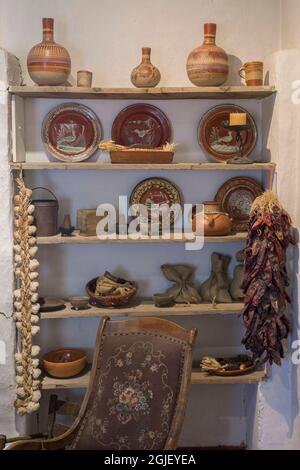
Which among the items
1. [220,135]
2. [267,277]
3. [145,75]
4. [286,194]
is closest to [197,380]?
[267,277]

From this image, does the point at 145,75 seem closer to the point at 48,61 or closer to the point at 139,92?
the point at 139,92

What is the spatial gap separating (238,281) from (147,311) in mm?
565

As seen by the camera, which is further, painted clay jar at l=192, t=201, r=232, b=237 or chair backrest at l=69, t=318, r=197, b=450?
painted clay jar at l=192, t=201, r=232, b=237

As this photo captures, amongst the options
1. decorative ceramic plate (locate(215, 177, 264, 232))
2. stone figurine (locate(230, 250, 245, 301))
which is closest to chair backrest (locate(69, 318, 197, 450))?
stone figurine (locate(230, 250, 245, 301))

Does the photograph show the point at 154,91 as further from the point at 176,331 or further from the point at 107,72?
the point at 176,331

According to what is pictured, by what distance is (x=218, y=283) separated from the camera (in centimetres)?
316

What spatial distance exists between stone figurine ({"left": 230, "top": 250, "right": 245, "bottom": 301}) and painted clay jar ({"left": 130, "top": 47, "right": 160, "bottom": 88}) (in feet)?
3.54

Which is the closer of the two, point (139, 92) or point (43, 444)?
point (43, 444)

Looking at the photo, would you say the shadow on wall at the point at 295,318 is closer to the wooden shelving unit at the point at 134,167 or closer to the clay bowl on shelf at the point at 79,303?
the wooden shelving unit at the point at 134,167

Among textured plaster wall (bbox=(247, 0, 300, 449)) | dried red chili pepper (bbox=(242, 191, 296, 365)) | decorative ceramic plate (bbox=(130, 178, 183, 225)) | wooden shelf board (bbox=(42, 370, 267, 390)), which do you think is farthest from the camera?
decorative ceramic plate (bbox=(130, 178, 183, 225))

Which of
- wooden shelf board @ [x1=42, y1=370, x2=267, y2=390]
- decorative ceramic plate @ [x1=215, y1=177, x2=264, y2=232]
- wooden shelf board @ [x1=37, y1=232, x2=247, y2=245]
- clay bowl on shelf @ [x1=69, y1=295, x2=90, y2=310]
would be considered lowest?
wooden shelf board @ [x1=42, y1=370, x2=267, y2=390]

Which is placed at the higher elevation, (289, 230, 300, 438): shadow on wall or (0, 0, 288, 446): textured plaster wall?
(0, 0, 288, 446): textured plaster wall

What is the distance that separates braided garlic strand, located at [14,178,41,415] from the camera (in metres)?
2.86

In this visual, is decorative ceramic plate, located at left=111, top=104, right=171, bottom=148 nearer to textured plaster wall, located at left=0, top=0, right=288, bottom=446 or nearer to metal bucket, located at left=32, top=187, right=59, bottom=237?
textured plaster wall, located at left=0, top=0, right=288, bottom=446
